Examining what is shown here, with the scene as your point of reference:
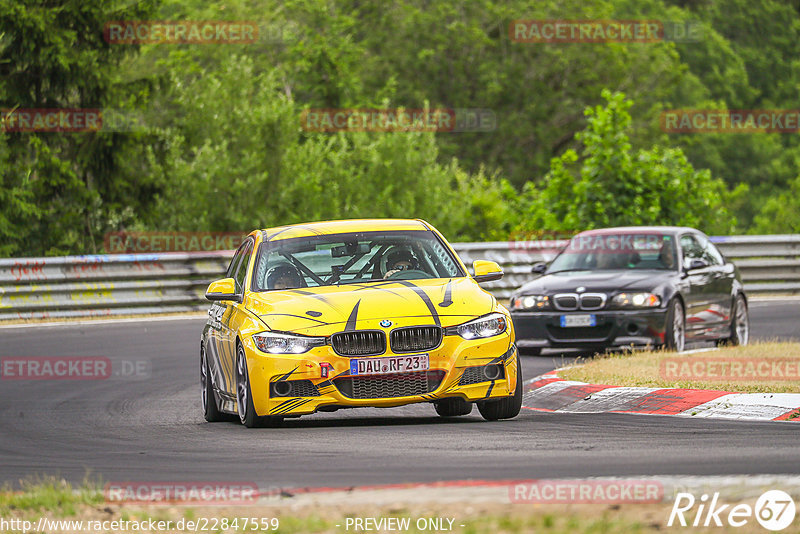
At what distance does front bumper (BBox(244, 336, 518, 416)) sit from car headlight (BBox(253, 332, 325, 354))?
0.04m

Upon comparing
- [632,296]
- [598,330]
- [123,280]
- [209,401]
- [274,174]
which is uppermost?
[274,174]

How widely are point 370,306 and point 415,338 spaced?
1.29ft

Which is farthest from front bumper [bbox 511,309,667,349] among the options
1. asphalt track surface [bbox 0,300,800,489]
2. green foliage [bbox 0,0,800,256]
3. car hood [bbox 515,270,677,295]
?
green foliage [bbox 0,0,800,256]

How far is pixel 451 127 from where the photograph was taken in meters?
64.0

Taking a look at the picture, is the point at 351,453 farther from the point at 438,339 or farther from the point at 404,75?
the point at 404,75

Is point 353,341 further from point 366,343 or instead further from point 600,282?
point 600,282

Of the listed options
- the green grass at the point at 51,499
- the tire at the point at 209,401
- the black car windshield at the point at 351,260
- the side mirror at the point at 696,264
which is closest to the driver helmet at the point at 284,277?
the black car windshield at the point at 351,260

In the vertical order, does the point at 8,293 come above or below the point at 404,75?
below

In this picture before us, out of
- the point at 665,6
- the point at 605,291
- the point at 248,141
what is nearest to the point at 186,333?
the point at 605,291

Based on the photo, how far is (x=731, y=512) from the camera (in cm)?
609

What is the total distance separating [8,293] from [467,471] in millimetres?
16022

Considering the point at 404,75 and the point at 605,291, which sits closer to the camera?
the point at 605,291

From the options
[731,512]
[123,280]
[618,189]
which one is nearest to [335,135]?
[618,189]

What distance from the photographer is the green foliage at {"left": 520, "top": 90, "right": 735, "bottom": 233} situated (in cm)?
2891
